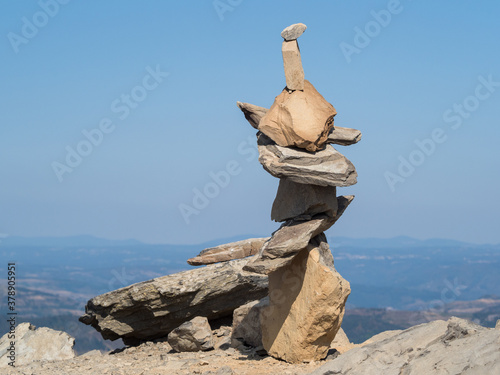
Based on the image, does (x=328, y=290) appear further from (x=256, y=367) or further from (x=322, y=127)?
(x=322, y=127)

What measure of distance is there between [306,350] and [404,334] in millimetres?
2393

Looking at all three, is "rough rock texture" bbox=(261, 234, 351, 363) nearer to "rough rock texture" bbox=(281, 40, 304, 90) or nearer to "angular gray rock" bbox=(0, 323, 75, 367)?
"rough rock texture" bbox=(281, 40, 304, 90)

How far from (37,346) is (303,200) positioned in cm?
931

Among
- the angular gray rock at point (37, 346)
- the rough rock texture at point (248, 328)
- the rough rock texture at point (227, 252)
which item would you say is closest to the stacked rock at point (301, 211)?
the rough rock texture at point (248, 328)

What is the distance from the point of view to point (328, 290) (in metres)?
11.5

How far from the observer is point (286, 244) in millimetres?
11320

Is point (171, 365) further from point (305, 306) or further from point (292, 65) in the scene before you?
point (292, 65)

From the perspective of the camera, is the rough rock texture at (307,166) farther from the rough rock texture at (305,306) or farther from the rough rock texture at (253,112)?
the rough rock texture at (305,306)

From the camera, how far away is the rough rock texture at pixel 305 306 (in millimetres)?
11594

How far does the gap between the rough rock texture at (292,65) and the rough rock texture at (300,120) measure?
169mm

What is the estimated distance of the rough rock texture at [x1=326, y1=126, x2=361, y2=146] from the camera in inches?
478

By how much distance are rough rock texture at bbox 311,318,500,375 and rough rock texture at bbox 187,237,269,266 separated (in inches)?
272

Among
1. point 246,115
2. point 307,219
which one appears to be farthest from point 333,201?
point 246,115

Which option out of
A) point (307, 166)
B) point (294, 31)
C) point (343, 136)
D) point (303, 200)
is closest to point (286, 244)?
point (303, 200)
